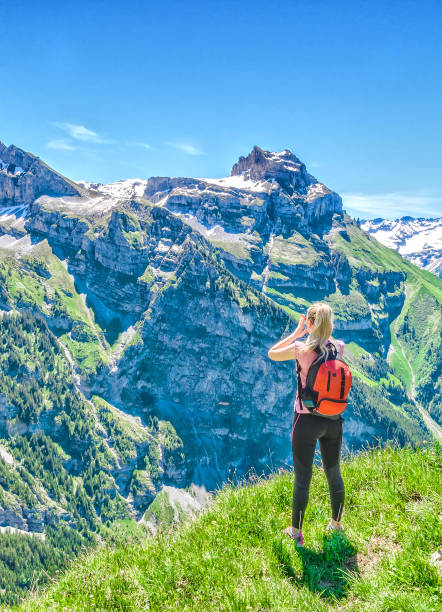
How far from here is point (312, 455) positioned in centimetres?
592

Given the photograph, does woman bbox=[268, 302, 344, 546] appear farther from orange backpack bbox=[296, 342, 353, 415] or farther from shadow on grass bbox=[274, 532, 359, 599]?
shadow on grass bbox=[274, 532, 359, 599]

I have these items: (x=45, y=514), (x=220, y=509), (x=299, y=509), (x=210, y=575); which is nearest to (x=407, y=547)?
(x=299, y=509)

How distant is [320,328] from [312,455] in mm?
2056

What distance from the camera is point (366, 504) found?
5922mm

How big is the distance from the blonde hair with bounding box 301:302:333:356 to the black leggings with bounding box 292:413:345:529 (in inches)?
43.3

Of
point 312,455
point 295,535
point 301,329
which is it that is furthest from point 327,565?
point 301,329

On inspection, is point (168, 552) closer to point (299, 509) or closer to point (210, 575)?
point (210, 575)

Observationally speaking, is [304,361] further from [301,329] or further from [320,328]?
[301,329]

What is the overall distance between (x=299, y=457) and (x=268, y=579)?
1.83m

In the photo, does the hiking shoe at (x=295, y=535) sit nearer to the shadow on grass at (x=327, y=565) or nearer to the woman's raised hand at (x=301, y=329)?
the shadow on grass at (x=327, y=565)

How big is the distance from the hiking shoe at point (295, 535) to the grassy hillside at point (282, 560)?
0.41ft

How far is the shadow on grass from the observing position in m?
4.64

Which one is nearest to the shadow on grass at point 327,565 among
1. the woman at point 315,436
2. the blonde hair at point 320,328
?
the woman at point 315,436

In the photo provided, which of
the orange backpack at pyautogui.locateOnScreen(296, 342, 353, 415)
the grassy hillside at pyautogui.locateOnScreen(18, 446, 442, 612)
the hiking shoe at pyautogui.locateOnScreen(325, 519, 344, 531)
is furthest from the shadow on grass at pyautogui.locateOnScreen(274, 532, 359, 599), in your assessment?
the orange backpack at pyautogui.locateOnScreen(296, 342, 353, 415)
